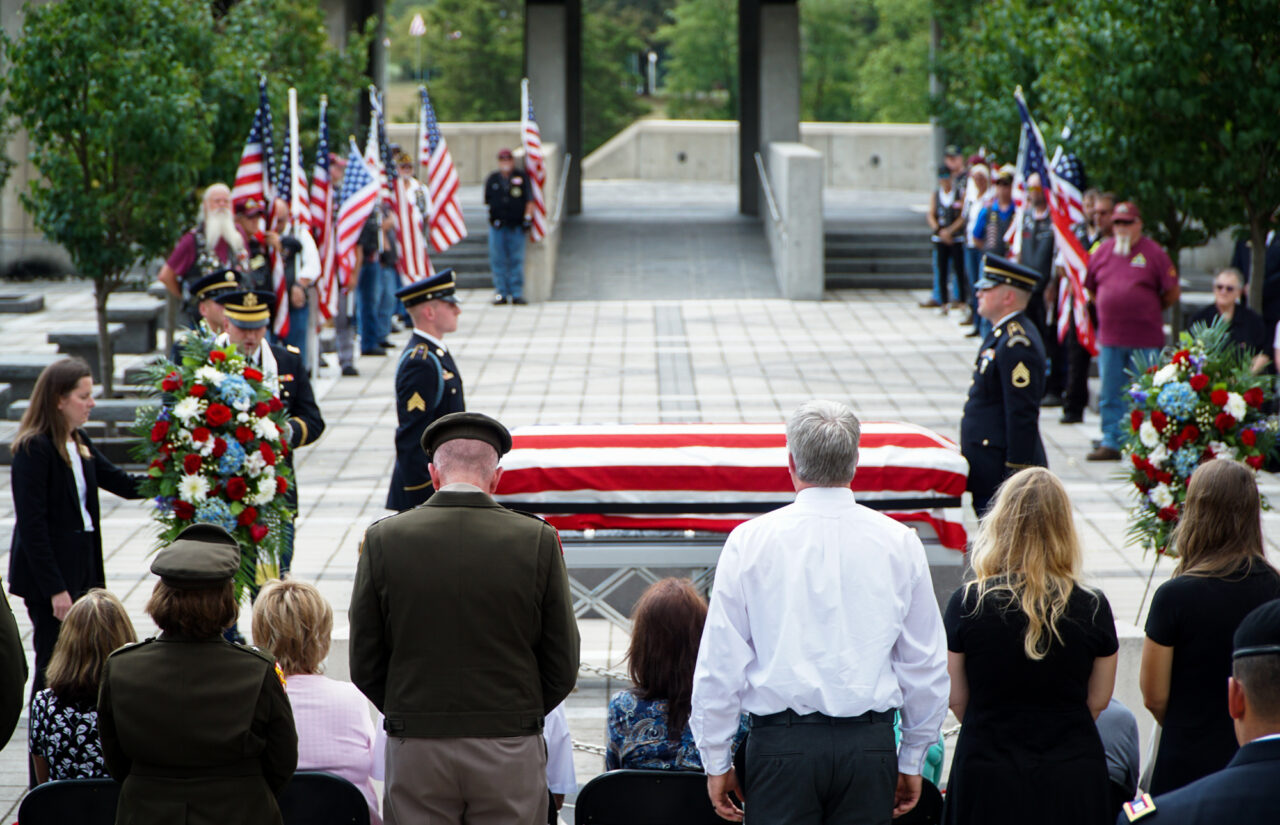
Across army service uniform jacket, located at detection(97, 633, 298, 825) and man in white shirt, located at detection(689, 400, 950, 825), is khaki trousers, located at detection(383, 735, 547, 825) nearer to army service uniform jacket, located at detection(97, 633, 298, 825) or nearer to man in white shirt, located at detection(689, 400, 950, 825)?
army service uniform jacket, located at detection(97, 633, 298, 825)

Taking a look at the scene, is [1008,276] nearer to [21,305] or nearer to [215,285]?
[215,285]

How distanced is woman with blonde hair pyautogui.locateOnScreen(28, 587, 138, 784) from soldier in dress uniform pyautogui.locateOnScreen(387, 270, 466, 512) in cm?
256

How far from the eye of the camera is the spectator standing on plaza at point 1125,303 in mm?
10820

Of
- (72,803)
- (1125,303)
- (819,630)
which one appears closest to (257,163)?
(1125,303)

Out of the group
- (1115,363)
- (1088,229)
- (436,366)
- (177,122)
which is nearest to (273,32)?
(177,122)

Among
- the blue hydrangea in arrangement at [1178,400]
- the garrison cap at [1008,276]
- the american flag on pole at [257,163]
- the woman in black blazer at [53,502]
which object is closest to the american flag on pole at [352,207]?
the american flag on pole at [257,163]

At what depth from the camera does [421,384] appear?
6992mm

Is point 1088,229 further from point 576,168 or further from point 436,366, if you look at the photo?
point 576,168

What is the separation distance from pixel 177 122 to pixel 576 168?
1687cm

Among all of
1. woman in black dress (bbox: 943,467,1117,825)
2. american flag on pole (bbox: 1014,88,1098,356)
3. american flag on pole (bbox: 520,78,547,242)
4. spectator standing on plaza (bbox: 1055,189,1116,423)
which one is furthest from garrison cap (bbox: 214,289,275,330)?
american flag on pole (bbox: 520,78,547,242)

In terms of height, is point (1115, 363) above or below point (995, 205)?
below

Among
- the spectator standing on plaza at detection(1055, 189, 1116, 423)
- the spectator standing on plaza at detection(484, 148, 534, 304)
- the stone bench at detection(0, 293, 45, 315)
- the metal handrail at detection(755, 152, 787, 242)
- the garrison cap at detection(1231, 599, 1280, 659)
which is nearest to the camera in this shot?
the garrison cap at detection(1231, 599, 1280, 659)

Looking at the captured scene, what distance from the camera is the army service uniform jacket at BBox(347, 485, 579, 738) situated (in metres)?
3.68

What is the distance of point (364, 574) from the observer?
3736mm
